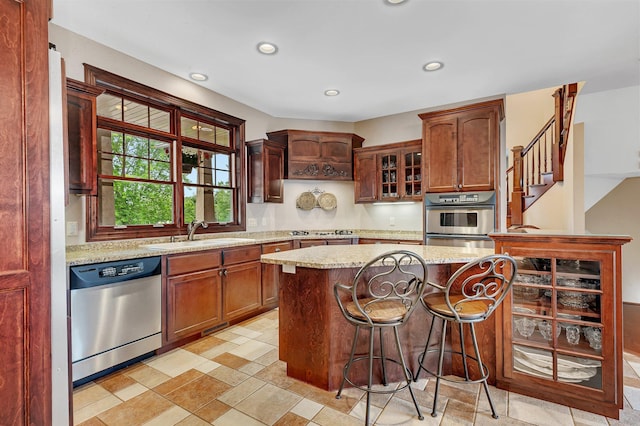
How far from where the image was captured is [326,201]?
4922mm

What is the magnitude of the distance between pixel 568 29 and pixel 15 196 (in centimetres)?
376

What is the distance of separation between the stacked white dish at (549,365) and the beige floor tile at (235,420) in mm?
1752

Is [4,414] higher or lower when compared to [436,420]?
higher

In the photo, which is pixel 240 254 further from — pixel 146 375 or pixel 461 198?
pixel 461 198

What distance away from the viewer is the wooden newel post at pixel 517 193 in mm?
4953

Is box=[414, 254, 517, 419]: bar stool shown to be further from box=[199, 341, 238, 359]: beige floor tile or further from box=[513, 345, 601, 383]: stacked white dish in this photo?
box=[199, 341, 238, 359]: beige floor tile

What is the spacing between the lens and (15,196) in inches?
44.2

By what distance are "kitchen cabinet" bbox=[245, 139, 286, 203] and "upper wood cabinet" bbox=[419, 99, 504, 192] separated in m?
2.05

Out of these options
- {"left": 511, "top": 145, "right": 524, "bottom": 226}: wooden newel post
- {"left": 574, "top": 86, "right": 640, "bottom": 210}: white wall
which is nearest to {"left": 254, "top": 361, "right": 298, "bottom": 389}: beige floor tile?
{"left": 574, "top": 86, "right": 640, "bottom": 210}: white wall

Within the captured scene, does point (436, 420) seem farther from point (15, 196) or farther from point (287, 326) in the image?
point (15, 196)

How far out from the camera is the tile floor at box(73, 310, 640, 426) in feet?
5.89

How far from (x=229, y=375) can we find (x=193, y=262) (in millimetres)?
1080

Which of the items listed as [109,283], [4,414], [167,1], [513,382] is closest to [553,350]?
[513,382]

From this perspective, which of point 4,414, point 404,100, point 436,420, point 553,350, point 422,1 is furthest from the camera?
point 404,100
